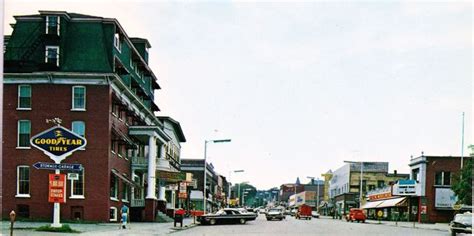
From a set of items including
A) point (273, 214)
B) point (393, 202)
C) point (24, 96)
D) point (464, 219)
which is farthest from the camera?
point (393, 202)

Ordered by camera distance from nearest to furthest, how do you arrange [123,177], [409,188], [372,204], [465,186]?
[123,177]
[465,186]
[409,188]
[372,204]

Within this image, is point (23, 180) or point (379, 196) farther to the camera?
point (379, 196)

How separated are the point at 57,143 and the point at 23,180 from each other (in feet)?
49.0

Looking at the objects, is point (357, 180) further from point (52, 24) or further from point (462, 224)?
point (462, 224)

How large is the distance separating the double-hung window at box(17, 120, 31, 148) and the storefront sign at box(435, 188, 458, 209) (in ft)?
151

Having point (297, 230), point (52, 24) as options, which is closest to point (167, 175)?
point (52, 24)

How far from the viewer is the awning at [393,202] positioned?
77.9 metres

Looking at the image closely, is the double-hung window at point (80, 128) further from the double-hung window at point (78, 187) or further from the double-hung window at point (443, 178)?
the double-hung window at point (443, 178)

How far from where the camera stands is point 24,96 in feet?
151

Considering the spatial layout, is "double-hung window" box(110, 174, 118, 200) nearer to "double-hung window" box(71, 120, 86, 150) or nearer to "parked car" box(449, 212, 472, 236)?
"double-hung window" box(71, 120, 86, 150)

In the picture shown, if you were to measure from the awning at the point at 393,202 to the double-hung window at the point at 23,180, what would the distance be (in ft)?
153

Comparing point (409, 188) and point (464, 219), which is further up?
point (464, 219)

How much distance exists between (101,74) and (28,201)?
9.98 m

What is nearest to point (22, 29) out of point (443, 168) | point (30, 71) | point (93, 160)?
point (30, 71)
